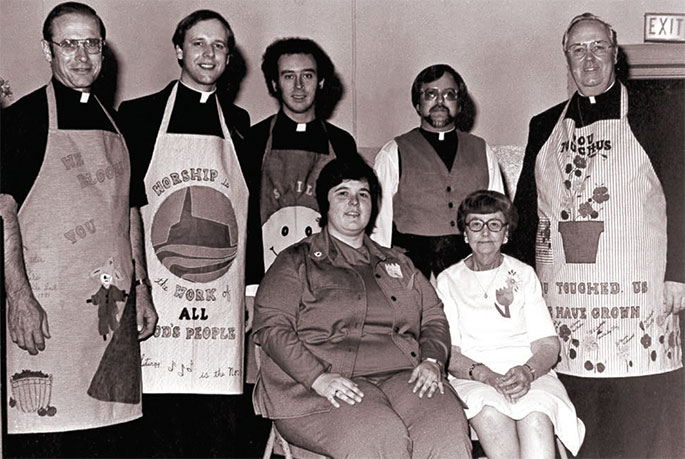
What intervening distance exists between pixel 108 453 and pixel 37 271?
789 mm

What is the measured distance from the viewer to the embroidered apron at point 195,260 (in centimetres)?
331

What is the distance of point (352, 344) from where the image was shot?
291 centimetres

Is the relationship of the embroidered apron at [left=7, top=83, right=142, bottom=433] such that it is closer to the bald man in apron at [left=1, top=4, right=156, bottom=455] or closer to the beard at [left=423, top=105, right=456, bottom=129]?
the bald man in apron at [left=1, top=4, right=156, bottom=455]

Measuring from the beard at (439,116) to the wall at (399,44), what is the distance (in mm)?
972

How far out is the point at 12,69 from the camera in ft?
13.3

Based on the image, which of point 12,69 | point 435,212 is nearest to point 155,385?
point 435,212

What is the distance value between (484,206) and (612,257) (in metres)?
0.58

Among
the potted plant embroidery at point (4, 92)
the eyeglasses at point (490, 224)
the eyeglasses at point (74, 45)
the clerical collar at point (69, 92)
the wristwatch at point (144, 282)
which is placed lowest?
the wristwatch at point (144, 282)

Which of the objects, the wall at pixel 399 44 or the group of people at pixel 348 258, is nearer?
the group of people at pixel 348 258

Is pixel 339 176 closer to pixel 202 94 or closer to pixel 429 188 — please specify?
pixel 429 188

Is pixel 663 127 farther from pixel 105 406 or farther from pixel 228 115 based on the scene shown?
pixel 105 406

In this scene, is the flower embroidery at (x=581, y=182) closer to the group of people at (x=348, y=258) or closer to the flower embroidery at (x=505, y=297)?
the group of people at (x=348, y=258)

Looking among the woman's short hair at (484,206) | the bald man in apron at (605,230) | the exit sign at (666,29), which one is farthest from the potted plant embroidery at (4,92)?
the exit sign at (666,29)

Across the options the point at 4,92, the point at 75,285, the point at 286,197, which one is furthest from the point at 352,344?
the point at 4,92
